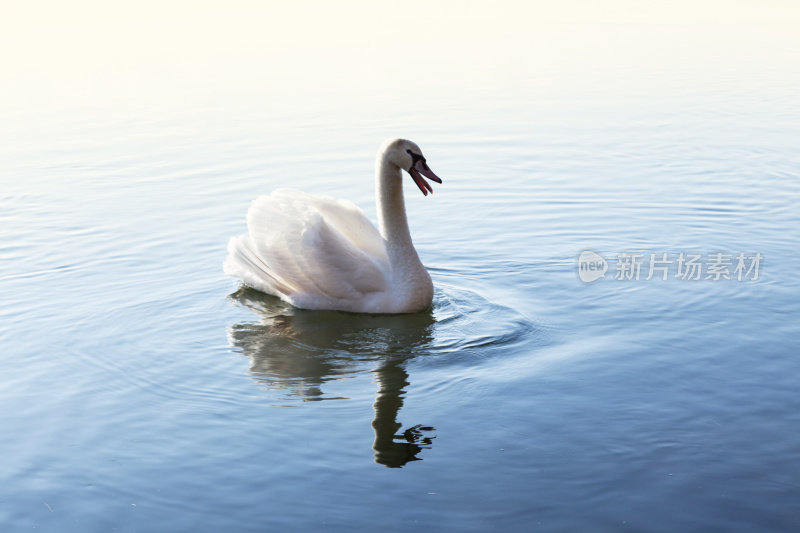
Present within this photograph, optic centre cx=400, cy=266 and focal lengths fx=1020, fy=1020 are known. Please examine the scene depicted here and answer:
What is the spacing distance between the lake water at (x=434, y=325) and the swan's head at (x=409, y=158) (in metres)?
1.22

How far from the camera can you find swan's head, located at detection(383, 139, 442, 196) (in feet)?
31.6

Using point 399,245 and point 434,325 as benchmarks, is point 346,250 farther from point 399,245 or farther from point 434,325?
point 434,325

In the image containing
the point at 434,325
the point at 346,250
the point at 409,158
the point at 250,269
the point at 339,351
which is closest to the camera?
the point at 339,351

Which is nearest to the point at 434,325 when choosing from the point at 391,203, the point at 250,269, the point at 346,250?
the point at 346,250

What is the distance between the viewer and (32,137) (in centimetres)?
1919

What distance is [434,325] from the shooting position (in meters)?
9.28

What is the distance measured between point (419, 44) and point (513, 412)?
23.0 m

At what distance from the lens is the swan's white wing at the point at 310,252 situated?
965 cm

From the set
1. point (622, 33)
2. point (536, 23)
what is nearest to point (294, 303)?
point (622, 33)

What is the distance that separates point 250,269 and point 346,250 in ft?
3.98

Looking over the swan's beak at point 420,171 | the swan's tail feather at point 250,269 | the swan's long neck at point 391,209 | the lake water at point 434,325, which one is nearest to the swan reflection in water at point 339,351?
the lake water at point 434,325

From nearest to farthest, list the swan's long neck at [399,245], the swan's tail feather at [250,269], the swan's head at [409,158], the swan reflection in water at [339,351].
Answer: the swan reflection in water at [339,351]
the swan's long neck at [399,245]
the swan's head at [409,158]
the swan's tail feather at [250,269]

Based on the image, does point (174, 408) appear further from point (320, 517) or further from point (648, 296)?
point (648, 296)

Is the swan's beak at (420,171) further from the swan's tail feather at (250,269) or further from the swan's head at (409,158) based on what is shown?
the swan's tail feather at (250,269)
